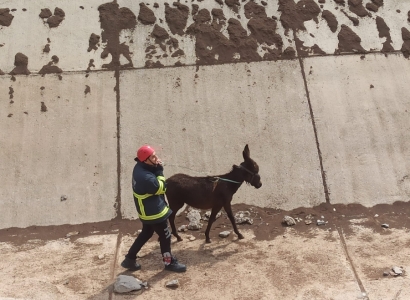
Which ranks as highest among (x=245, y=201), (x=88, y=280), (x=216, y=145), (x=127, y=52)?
(x=127, y=52)

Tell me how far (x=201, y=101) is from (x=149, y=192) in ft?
11.8

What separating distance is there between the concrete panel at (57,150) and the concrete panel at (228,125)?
34 centimetres

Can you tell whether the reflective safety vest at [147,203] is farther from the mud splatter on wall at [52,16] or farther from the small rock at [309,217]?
the mud splatter on wall at [52,16]

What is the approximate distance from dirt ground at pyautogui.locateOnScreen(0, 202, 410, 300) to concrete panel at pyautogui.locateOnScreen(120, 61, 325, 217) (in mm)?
574

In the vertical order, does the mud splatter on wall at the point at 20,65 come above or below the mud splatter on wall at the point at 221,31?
below

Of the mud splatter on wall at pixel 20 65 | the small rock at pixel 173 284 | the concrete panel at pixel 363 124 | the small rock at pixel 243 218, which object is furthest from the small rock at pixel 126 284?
the mud splatter on wall at pixel 20 65

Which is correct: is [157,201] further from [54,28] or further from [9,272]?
[54,28]

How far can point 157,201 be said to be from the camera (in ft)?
18.4

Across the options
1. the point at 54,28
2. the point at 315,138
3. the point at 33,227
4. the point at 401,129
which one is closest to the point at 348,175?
the point at 315,138

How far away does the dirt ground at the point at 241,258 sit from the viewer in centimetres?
571

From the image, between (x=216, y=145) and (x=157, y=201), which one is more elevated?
(x=216, y=145)

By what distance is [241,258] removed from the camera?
21.0 feet

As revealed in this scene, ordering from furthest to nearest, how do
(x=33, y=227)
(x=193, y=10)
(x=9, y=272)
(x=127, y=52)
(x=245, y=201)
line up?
(x=193, y=10)
(x=127, y=52)
(x=245, y=201)
(x=33, y=227)
(x=9, y=272)

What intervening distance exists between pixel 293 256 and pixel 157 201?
217 cm
